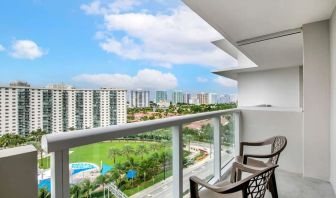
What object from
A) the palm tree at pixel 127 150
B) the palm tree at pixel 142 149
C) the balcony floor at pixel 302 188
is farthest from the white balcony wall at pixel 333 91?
the palm tree at pixel 127 150

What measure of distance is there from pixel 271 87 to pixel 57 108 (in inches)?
304

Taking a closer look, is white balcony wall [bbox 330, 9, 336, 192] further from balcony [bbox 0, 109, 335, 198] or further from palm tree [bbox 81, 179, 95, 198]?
palm tree [bbox 81, 179, 95, 198]

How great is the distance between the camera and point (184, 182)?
2467 millimetres

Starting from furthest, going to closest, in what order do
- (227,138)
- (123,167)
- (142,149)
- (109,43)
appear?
1. (109,43)
2. (227,138)
3. (142,149)
4. (123,167)

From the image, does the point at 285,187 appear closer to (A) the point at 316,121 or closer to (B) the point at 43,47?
(A) the point at 316,121

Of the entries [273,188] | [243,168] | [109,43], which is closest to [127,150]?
[243,168]

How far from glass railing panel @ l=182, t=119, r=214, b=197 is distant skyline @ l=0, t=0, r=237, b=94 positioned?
27.6ft

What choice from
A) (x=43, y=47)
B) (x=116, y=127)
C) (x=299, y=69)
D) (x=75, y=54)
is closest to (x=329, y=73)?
(x=116, y=127)

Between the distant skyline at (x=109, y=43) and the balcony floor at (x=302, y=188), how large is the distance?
8.25 metres

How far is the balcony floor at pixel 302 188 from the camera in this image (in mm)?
2971

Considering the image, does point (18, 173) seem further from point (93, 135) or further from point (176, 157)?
point (176, 157)

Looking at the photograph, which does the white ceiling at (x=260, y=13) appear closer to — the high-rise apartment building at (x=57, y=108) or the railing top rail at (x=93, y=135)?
the railing top rail at (x=93, y=135)

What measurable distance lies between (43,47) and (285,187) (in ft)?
63.4

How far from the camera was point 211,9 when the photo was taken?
277 cm
